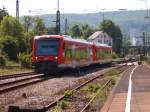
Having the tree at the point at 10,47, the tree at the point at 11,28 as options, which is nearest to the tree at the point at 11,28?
the tree at the point at 11,28

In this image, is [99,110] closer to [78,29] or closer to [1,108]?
[1,108]

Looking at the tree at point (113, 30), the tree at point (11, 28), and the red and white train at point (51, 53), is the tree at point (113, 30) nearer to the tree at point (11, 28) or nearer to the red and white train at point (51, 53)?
the tree at point (11, 28)

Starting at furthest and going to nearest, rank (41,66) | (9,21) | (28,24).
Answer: (28,24)
(9,21)
(41,66)

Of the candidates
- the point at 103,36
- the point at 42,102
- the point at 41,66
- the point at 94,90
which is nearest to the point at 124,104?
the point at 42,102

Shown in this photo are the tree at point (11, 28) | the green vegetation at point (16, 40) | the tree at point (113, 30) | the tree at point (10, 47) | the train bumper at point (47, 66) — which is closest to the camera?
the train bumper at point (47, 66)

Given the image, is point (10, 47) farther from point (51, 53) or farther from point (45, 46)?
point (51, 53)

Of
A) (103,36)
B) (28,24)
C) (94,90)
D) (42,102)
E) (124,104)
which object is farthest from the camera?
(103,36)

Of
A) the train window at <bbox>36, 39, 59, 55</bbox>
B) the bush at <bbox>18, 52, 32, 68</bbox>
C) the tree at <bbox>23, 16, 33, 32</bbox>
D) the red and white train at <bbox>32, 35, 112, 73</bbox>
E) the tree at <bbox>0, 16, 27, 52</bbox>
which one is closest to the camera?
the red and white train at <bbox>32, 35, 112, 73</bbox>

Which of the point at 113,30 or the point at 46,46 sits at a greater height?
the point at 113,30

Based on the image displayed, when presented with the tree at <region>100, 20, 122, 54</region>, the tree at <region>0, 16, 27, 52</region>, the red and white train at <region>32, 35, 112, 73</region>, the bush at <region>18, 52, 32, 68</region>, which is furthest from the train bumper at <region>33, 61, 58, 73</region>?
the tree at <region>100, 20, 122, 54</region>

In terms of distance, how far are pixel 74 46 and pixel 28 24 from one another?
96.0 metres

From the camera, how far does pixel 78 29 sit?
191m

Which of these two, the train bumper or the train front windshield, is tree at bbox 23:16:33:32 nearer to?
the train front windshield

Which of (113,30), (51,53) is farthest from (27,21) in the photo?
(51,53)
